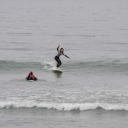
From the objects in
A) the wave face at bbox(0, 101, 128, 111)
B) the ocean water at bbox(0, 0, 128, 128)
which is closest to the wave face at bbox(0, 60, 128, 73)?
the ocean water at bbox(0, 0, 128, 128)

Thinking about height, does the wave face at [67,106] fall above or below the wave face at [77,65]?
below

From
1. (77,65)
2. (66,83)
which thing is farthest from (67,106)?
(77,65)

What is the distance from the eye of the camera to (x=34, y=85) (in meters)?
31.4

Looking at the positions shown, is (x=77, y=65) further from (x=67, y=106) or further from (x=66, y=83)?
(x=67, y=106)

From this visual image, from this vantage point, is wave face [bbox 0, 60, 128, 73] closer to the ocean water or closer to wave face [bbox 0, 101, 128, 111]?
the ocean water

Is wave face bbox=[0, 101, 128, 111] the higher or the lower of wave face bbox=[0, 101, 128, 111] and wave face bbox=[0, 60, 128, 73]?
the lower

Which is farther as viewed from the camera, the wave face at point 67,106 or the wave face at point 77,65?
the wave face at point 77,65

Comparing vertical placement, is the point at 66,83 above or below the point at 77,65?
below

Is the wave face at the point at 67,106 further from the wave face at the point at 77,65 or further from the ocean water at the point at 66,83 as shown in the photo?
the wave face at the point at 77,65

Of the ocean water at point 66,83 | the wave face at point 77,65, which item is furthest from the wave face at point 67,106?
the wave face at point 77,65

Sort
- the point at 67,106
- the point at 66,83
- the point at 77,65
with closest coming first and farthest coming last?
1. the point at 67,106
2. the point at 66,83
3. the point at 77,65

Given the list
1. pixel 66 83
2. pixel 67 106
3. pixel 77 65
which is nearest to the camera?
pixel 67 106

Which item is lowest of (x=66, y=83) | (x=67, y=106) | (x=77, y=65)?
(x=67, y=106)

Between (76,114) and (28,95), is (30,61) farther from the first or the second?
(76,114)
